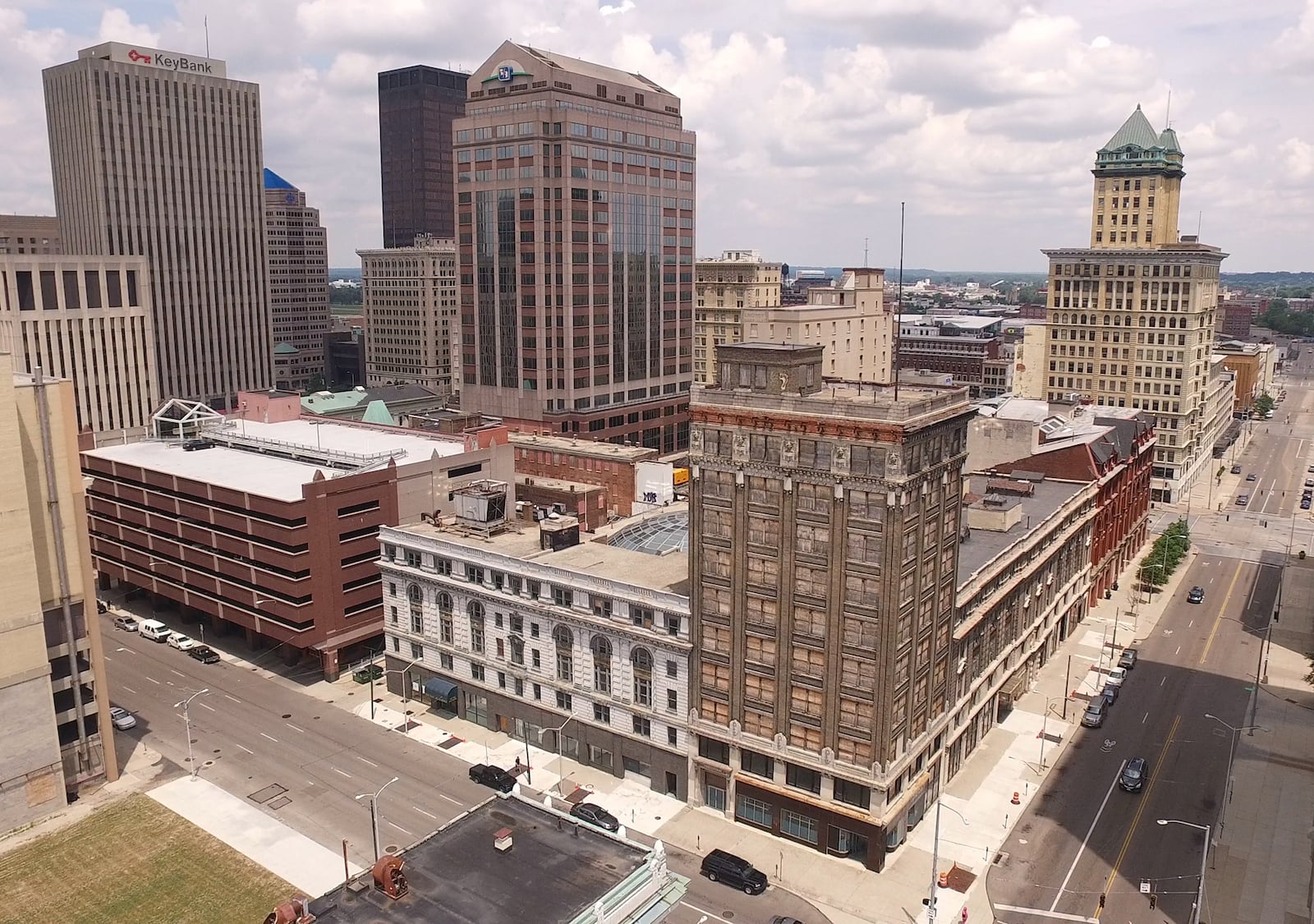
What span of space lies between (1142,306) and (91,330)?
193 metres

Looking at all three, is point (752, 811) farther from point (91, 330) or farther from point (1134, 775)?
point (91, 330)

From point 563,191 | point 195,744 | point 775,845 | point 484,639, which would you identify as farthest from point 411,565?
point 563,191

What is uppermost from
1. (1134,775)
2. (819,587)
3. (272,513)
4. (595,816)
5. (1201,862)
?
(819,587)

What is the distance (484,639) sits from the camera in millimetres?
92812

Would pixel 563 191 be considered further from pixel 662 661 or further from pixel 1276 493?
pixel 1276 493

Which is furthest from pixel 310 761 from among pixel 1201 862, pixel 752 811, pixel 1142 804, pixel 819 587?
pixel 1201 862

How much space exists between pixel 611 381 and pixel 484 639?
278ft

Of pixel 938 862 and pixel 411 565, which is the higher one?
pixel 411 565

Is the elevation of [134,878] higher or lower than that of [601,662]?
lower

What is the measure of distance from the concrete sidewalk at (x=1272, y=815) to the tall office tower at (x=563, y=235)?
10472cm

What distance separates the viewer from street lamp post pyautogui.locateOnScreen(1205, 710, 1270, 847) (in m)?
78.7

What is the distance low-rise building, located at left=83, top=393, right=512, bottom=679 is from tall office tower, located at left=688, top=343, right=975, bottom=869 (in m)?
45.6

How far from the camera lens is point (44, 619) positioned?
81.8 metres

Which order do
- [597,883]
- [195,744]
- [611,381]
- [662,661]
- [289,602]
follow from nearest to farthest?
[597,883] < [662,661] < [195,744] < [289,602] < [611,381]
